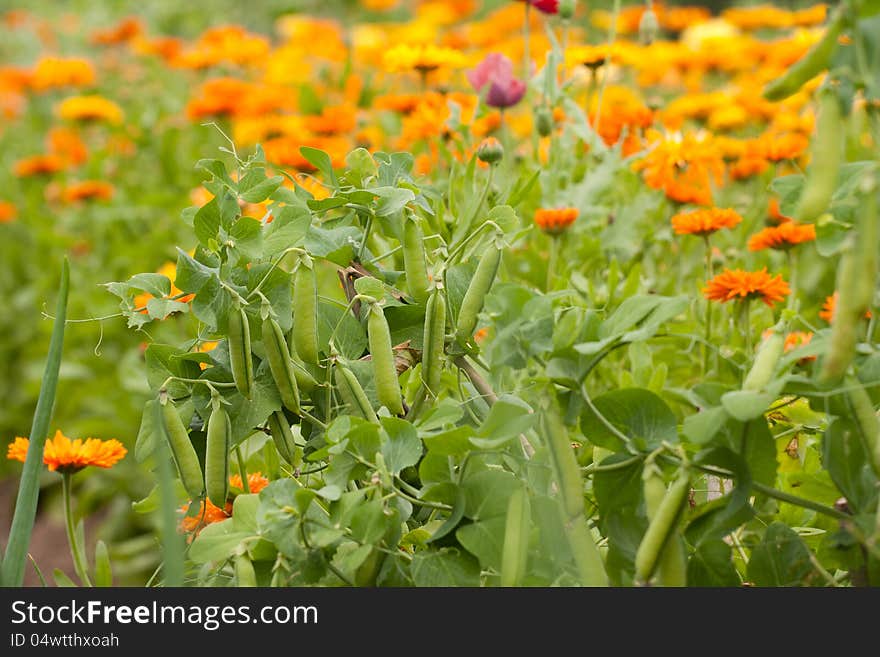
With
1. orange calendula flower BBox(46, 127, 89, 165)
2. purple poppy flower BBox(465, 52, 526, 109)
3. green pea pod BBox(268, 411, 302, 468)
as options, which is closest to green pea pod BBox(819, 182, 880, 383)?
green pea pod BBox(268, 411, 302, 468)

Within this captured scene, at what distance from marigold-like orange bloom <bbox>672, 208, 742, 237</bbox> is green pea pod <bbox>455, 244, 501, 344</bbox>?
72cm

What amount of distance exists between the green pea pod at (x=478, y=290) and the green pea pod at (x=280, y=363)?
14 cm

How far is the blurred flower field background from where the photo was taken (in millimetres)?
1353

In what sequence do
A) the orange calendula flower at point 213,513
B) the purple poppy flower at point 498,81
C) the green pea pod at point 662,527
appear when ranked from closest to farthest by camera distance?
the green pea pod at point 662,527 < the orange calendula flower at point 213,513 < the purple poppy flower at point 498,81

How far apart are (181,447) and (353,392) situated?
15 cm

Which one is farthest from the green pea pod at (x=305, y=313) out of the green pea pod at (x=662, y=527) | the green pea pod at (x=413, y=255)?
the green pea pod at (x=662, y=527)

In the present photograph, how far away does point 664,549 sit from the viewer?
0.76 m

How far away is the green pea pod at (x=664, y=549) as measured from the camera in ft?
2.51

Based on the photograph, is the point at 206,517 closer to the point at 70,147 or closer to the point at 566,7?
the point at 566,7

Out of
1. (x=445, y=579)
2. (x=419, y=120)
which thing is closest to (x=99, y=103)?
(x=419, y=120)

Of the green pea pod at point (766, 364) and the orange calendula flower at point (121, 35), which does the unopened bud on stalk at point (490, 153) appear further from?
the orange calendula flower at point (121, 35)

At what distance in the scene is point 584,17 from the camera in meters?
5.04
